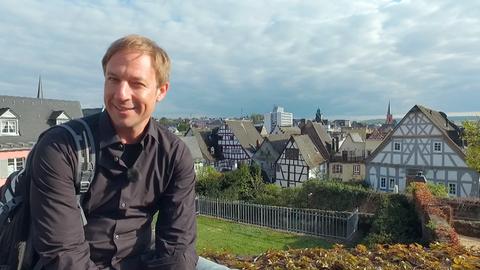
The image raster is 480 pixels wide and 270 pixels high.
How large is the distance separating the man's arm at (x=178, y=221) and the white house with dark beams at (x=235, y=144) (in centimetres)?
4278

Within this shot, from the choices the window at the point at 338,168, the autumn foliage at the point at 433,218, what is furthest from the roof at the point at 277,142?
the autumn foliage at the point at 433,218

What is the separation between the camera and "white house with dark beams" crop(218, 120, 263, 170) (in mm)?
46188

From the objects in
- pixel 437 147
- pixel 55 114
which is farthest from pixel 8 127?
pixel 437 147

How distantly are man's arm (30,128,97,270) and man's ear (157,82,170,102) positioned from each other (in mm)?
585

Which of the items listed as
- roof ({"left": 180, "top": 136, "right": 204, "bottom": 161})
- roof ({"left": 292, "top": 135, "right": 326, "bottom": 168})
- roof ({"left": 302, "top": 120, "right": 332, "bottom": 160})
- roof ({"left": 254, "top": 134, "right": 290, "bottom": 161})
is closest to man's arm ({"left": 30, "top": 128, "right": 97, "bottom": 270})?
roof ({"left": 292, "top": 135, "right": 326, "bottom": 168})

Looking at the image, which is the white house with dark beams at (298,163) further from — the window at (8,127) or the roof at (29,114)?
the window at (8,127)

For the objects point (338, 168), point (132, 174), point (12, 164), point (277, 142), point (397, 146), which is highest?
point (277, 142)

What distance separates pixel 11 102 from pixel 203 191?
46.4 feet

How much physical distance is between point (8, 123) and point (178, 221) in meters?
26.4

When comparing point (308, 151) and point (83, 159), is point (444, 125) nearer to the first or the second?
point (308, 151)

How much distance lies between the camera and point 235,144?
153 feet

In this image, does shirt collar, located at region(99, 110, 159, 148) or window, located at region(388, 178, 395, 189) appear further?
window, located at region(388, 178, 395, 189)

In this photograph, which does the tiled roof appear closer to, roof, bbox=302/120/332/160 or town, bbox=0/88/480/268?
town, bbox=0/88/480/268

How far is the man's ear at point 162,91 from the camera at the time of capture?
2.30 metres
